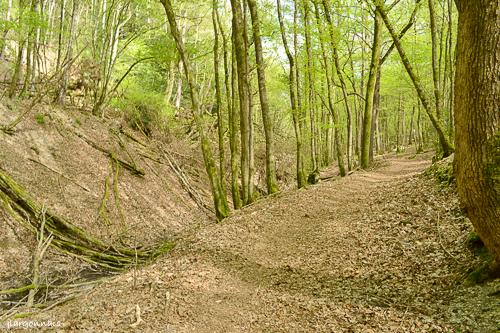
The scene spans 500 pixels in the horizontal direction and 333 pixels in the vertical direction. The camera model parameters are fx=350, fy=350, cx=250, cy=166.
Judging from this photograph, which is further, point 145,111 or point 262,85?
point 145,111

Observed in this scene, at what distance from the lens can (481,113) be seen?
3.21 meters

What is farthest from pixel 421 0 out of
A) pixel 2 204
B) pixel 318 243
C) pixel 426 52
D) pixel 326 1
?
pixel 2 204

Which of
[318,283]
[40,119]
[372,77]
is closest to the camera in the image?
[318,283]

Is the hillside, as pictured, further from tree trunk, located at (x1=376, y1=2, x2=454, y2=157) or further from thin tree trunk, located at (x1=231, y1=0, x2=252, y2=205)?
tree trunk, located at (x1=376, y1=2, x2=454, y2=157)

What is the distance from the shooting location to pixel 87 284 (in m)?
6.66

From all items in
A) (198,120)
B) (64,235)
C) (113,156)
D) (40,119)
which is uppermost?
(40,119)

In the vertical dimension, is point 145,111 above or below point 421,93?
above

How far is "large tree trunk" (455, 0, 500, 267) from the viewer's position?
3.13 metres

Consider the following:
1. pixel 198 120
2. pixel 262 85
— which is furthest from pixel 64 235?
pixel 262 85

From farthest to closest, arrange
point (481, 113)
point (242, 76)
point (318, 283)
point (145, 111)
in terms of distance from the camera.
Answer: point (145, 111) < point (242, 76) < point (318, 283) < point (481, 113)

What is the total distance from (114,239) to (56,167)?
3.27 metres

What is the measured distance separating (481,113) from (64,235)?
867cm

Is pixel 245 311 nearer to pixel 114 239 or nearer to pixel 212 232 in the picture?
pixel 212 232

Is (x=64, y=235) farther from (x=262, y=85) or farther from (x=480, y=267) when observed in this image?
(x=480, y=267)
